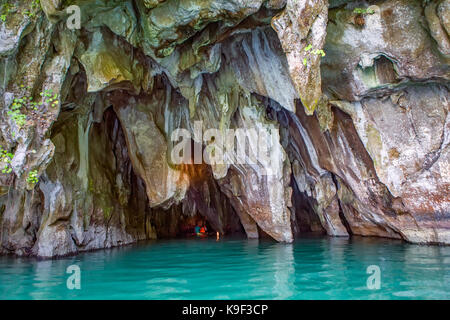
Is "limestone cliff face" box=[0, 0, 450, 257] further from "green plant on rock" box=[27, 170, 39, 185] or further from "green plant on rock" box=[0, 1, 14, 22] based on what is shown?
"green plant on rock" box=[27, 170, 39, 185]

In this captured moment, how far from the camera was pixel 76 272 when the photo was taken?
25.2 feet

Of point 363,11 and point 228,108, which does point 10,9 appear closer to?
point 228,108

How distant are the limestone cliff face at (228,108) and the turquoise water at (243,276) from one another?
242cm

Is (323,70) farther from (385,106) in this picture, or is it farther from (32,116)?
(32,116)

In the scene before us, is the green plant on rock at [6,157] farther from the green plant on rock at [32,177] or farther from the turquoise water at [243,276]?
the turquoise water at [243,276]

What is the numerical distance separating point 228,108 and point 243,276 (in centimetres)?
707

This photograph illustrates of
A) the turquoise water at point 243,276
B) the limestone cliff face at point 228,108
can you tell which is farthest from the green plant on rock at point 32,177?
the turquoise water at point 243,276

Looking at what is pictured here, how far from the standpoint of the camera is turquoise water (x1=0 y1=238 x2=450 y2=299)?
530cm

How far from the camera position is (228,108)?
12.6 m

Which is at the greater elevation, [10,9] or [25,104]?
[10,9]

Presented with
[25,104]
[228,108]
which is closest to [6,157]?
[25,104]

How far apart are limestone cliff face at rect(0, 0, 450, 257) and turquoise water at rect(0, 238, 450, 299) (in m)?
2.42

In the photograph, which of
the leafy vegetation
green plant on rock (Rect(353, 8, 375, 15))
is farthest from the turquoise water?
green plant on rock (Rect(353, 8, 375, 15))
